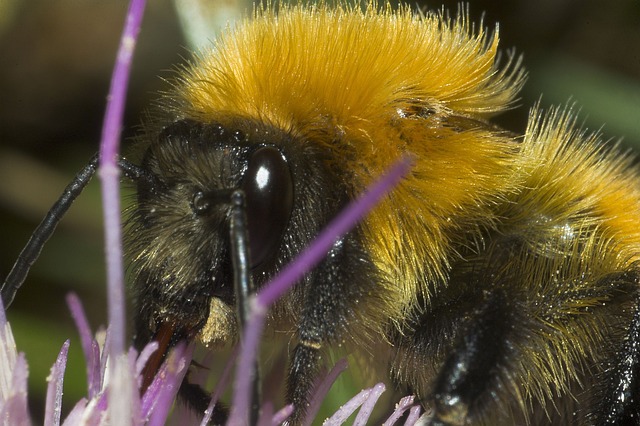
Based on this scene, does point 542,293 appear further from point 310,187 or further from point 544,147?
point 310,187

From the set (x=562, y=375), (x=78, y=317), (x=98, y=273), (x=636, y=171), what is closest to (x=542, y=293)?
(x=562, y=375)

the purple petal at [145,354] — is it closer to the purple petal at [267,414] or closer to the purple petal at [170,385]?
the purple petal at [170,385]

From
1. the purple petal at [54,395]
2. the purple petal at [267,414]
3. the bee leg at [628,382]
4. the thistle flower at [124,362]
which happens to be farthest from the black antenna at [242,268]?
the bee leg at [628,382]

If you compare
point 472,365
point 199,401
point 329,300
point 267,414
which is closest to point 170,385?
point 199,401

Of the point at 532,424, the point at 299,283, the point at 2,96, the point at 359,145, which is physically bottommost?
the point at 2,96

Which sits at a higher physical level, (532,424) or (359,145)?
(359,145)

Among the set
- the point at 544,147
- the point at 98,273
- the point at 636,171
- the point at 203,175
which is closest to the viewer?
the point at 203,175

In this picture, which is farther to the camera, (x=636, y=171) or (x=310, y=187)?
(x=636, y=171)
